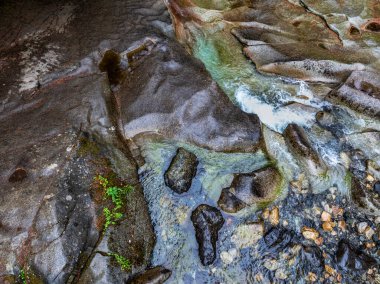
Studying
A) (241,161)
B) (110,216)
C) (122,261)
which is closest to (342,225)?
(241,161)

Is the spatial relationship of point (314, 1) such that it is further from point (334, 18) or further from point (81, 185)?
point (81, 185)

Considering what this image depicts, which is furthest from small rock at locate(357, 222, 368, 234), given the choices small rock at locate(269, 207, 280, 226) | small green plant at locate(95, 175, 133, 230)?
small green plant at locate(95, 175, 133, 230)

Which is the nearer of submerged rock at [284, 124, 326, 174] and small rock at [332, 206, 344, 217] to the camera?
small rock at [332, 206, 344, 217]

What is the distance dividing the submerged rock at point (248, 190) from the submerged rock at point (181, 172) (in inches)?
25.4

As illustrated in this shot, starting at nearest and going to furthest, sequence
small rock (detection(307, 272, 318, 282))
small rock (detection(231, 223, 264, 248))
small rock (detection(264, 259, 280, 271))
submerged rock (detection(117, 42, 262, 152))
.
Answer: small rock (detection(307, 272, 318, 282))
small rock (detection(264, 259, 280, 271))
small rock (detection(231, 223, 264, 248))
submerged rock (detection(117, 42, 262, 152))

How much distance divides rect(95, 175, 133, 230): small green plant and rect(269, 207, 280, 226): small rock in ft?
7.73

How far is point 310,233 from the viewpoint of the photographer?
5234 millimetres

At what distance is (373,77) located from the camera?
268 inches

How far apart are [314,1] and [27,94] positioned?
768 centimetres

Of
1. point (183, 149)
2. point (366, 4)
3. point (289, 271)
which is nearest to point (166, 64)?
point (183, 149)

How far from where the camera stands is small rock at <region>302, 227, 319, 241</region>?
520 centimetres

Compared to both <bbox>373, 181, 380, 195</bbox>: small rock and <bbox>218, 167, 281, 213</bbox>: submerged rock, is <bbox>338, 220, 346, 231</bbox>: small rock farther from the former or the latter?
<bbox>218, 167, 281, 213</bbox>: submerged rock

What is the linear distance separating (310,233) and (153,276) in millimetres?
2504

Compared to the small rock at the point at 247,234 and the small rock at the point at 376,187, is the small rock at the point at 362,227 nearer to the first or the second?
the small rock at the point at 376,187
